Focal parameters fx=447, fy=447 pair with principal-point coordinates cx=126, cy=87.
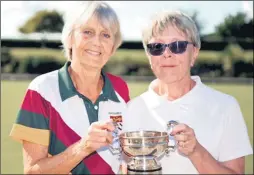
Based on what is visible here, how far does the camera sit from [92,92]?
6.21 ft

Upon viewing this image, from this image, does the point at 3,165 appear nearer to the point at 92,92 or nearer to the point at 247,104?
the point at 92,92

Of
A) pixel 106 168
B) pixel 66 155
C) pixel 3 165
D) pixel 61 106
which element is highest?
pixel 61 106

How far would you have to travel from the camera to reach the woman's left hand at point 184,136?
135 centimetres

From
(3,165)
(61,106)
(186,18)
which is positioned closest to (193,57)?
(186,18)

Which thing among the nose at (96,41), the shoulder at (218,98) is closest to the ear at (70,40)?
the nose at (96,41)

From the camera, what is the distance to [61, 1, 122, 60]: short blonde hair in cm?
182

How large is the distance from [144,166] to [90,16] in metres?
0.74

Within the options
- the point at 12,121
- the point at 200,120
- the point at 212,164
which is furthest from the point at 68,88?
the point at 12,121

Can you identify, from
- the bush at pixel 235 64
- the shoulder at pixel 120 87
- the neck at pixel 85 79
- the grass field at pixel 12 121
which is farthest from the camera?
the bush at pixel 235 64

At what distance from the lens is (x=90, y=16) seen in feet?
5.93

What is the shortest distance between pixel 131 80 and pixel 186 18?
17.3 m

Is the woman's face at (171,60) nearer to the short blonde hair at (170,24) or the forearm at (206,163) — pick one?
the short blonde hair at (170,24)

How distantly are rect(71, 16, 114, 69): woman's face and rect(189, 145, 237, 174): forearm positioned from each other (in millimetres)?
594

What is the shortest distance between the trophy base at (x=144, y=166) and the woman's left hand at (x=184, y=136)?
3.9 inches
